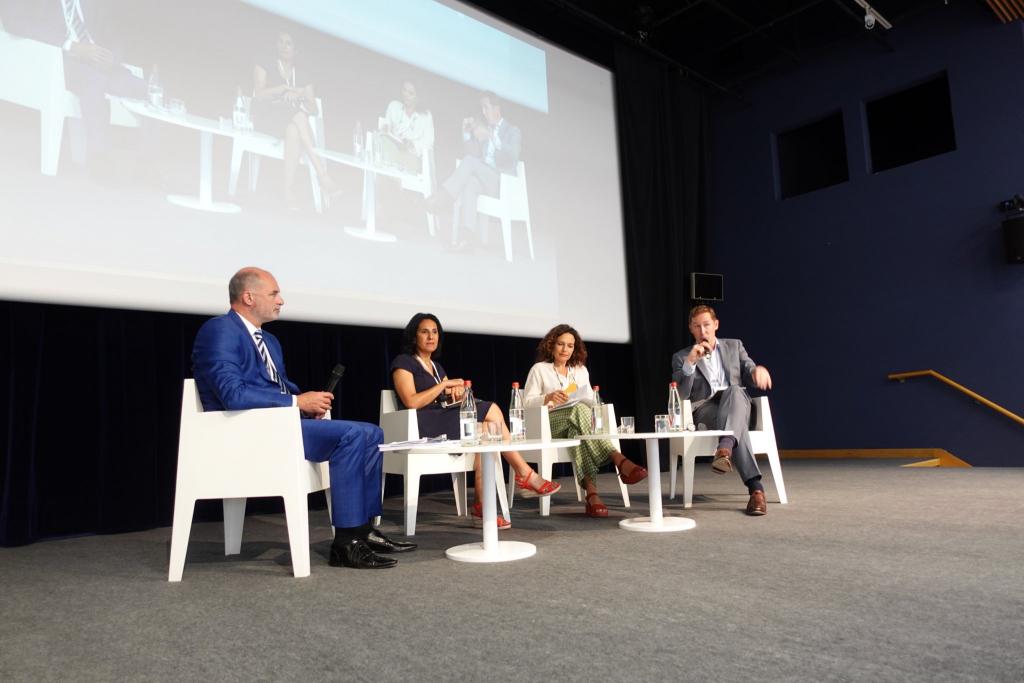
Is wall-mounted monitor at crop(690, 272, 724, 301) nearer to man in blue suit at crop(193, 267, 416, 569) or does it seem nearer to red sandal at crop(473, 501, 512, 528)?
red sandal at crop(473, 501, 512, 528)

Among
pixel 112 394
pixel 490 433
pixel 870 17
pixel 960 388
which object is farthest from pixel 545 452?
pixel 870 17

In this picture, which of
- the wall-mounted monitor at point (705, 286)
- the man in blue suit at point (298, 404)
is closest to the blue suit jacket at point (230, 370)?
the man in blue suit at point (298, 404)

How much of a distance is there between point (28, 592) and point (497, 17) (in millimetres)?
4483

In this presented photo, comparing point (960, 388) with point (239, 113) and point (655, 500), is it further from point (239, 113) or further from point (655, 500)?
point (239, 113)

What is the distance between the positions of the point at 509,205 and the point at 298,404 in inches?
113

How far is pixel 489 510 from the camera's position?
2314 mm

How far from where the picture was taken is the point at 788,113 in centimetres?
659

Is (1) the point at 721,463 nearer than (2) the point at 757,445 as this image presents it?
Yes

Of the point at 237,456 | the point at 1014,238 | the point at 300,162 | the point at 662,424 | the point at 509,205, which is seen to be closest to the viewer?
the point at 237,456

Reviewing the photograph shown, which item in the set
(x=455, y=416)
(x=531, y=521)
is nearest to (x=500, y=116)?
(x=455, y=416)

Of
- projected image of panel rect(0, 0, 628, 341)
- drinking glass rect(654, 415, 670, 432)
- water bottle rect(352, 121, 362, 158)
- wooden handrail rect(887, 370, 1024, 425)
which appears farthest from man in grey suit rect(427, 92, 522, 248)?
wooden handrail rect(887, 370, 1024, 425)

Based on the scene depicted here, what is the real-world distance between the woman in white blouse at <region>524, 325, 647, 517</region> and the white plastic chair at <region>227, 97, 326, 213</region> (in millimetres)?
1503

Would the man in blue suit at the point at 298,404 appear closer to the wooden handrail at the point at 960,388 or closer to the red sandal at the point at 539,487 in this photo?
the red sandal at the point at 539,487

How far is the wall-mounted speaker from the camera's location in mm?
4934
